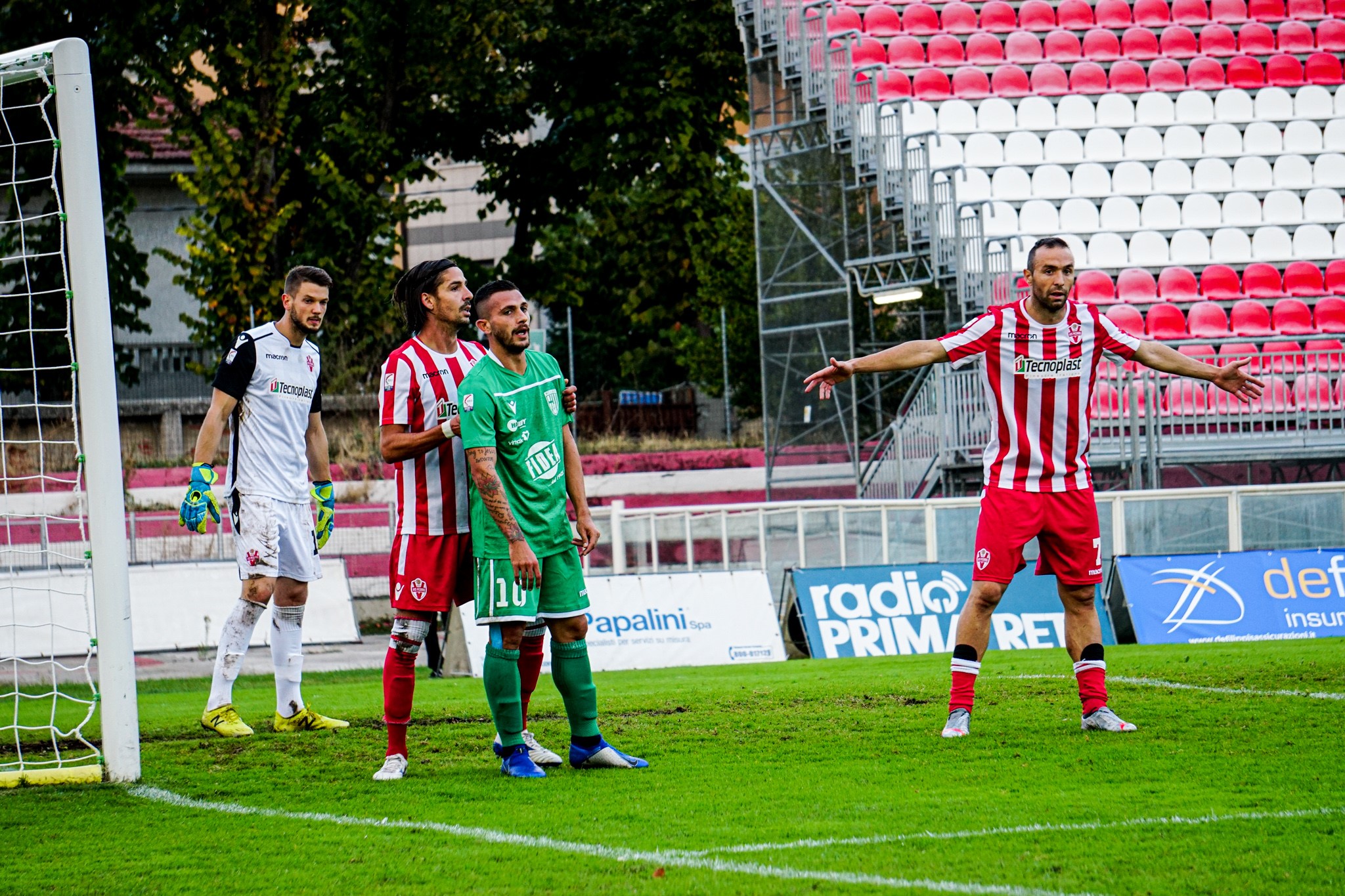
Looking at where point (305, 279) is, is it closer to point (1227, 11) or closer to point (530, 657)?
point (530, 657)

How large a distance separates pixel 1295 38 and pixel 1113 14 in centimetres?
277

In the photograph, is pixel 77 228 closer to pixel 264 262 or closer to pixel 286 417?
pixel 286 417

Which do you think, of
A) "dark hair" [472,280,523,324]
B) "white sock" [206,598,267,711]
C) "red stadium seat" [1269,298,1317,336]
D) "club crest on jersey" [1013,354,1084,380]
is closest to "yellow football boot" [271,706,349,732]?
"white sock" [206,598,267,711]

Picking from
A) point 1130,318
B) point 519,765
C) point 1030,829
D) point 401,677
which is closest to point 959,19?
point 1130,318

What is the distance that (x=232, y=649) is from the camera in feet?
27.0

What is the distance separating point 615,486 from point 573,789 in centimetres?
2088

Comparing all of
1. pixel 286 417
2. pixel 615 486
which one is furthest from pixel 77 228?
pixel 615 486

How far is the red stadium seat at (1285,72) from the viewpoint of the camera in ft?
75.5

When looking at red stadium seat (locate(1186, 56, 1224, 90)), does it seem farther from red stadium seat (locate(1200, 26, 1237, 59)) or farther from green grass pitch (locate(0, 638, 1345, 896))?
green grass pitch (locate(0, 638, 1345, 896))

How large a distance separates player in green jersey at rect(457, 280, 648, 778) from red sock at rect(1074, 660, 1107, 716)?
2.14 metres

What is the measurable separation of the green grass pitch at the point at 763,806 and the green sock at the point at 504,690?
0.21 metres

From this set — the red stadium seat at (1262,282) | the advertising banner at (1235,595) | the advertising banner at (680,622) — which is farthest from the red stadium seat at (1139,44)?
the advertising banner at (680,622)

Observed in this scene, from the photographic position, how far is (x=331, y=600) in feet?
51.8

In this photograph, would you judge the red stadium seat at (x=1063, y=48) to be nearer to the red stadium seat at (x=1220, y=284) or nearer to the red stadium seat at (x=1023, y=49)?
the red stadium seat at (x=1023, y=49)
